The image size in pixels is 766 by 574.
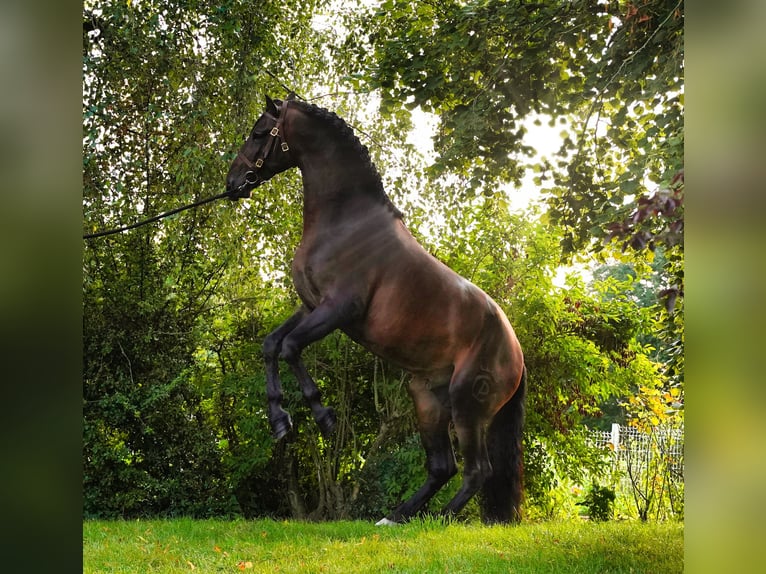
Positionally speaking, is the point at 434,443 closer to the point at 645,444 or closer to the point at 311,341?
the point at 311,341

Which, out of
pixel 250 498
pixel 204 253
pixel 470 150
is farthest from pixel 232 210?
pixel 250 498

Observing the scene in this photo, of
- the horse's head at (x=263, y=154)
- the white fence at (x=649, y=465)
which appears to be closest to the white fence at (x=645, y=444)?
the white fence at (x=649, y=465)

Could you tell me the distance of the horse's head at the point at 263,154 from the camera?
132 inches

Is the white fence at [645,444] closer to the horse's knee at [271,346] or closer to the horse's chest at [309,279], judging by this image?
the horse's chest at [309,279]

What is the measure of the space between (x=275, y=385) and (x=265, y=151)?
112 centimetres

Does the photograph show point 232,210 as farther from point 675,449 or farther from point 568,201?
point 675,449

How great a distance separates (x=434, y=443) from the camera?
3.60 metres

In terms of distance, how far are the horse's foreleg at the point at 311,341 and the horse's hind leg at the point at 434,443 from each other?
680 mm

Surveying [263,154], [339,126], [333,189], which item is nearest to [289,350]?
[333,189]

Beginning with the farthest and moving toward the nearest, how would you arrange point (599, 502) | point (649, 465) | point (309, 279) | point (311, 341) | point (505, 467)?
1. point (649, 465)
2. point (599, 502)
3. point (505, 467)
4. point (309, 279)
5. point (311, 341)

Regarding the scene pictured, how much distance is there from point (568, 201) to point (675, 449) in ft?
6.89

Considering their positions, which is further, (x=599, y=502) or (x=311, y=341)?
(x=599, y=502)
